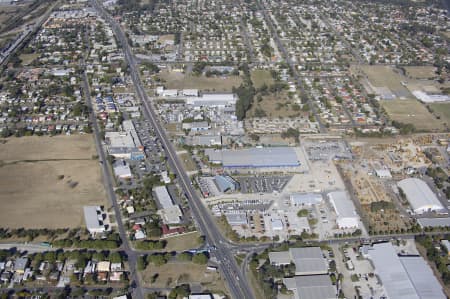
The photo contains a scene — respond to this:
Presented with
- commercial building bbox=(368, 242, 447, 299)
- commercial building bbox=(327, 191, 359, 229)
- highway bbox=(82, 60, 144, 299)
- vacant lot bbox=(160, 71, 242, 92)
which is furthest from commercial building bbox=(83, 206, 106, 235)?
vacant lot bbox=(160, 71, 242, 92)

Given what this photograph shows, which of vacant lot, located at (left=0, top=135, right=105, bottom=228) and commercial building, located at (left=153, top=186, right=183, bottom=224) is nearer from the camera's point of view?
commercial building, located at (left=153, top=186, right=183, bottom=224)

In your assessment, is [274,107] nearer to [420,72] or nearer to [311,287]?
[420,72]

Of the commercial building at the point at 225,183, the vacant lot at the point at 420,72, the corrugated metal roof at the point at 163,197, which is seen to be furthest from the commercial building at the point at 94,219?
the vacant lot at the point at 420,72

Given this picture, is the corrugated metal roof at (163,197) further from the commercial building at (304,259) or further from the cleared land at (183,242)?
the commercial building at (304,259)

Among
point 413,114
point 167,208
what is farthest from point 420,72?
point 167,208

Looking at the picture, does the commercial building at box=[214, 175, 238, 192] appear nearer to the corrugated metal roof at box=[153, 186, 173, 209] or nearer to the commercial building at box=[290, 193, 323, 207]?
the corrugated metal roof at box=[153, 186, 173, 209]

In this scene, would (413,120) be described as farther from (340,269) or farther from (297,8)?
(297,8)

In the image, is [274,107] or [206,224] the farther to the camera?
[274,107]

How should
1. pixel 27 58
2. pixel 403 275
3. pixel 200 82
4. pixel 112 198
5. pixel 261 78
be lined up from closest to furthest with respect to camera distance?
pixel 403 275
pixel 112 198
pixel 200 82
pixel 261 78
pixel 27 58
